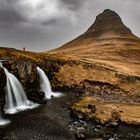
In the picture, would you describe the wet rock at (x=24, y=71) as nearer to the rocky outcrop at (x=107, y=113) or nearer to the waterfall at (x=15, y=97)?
the waterfall at (x=15, y=97)

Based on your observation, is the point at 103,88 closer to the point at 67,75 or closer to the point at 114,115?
the point at 67,75

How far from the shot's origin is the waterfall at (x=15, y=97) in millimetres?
48781

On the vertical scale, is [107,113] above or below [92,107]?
below

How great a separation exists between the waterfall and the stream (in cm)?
226

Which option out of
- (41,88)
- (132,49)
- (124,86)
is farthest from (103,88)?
(132,49)

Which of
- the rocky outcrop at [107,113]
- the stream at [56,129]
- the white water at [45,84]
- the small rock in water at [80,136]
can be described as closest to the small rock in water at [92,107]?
the rocky outcrop at [107,113]

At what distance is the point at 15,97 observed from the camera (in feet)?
165

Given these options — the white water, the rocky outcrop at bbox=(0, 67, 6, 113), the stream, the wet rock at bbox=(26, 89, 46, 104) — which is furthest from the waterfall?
the white water

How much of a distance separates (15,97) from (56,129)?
43.0 feet

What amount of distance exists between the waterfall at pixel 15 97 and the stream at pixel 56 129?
88.9 inches

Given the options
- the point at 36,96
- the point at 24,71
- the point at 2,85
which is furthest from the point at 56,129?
the point at 24,71

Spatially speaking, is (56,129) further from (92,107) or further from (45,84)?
(45,84)

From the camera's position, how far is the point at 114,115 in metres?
45.8

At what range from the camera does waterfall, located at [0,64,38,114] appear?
48.8m
